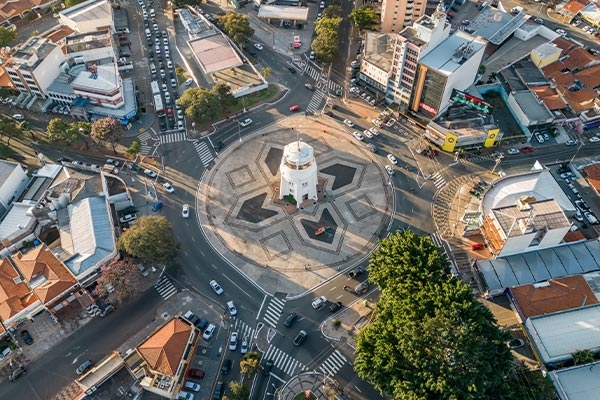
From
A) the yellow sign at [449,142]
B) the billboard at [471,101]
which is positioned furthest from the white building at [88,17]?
the yellow sign at [449,142]

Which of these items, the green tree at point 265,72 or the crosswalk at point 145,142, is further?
the green tree at point 265,72

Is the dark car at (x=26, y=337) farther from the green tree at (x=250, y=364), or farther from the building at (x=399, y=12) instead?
the building at (x=399, y=12)

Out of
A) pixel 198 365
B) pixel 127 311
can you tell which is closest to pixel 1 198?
pixel 127 311

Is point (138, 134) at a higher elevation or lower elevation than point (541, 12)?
lower

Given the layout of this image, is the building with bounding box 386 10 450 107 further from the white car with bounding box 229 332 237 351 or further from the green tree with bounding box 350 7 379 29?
the white car with bounding box 229 332 237 351

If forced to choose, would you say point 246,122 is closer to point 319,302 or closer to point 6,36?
point 319,302

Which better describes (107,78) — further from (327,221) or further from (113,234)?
(327,221)

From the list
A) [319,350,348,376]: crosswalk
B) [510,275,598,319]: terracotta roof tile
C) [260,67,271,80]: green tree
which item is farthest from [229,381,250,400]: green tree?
[260,67,271,80]: green tree
